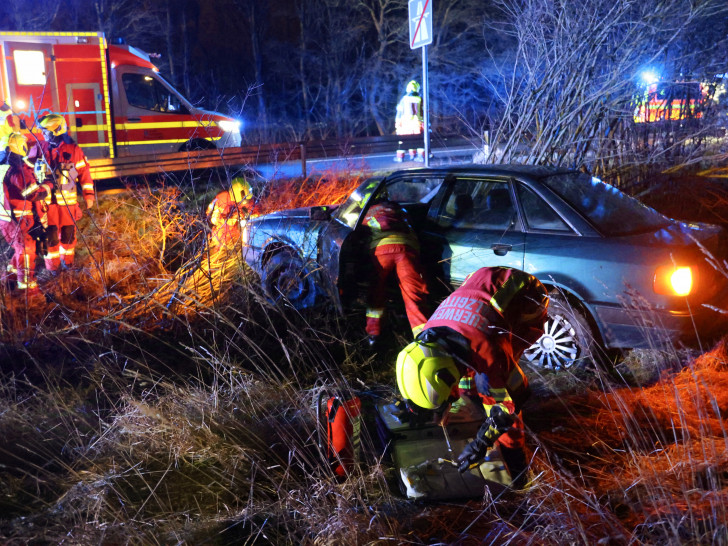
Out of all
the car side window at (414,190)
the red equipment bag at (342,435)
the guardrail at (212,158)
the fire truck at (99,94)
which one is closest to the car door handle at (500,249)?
the car side window at (414,190)

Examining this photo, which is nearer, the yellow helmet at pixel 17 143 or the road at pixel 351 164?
the yellow helmet at pixel 17 143

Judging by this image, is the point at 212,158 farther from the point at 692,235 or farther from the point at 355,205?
the point at 692,235

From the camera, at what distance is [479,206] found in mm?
4934

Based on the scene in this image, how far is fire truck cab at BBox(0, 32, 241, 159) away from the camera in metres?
10.9

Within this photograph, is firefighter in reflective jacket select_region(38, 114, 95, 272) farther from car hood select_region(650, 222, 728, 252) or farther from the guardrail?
car hood select_region(650, 222, 728, 252)

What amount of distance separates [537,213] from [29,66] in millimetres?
9955

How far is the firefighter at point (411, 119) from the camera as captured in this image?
506 inches

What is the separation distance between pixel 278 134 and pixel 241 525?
2003 cm

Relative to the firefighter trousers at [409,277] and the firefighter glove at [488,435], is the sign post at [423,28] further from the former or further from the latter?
the firefighter glove at [488,435]

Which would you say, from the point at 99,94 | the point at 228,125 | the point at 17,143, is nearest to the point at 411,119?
the point at 228,125

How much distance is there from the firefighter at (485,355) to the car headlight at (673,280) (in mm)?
1282

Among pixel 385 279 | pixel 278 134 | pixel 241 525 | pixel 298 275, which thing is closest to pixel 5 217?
pixel 298 275

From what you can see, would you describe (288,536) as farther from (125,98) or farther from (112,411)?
(125,98)

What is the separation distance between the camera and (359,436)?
320 cm
